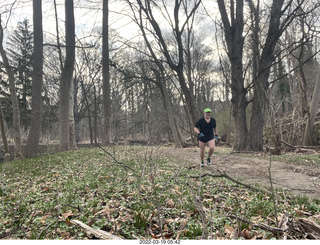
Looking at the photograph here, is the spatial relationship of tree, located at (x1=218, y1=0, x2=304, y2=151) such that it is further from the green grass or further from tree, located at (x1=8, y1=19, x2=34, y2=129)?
tree, located at (x1=8, y1=19, x2=34, y2=129)

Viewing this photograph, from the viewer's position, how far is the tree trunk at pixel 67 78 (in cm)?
1272

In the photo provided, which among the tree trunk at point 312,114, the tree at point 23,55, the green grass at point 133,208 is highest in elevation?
the tree at point 23,55

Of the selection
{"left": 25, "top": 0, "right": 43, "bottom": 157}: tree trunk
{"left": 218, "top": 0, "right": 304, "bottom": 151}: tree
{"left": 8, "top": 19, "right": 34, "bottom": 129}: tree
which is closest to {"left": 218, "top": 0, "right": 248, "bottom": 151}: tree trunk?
{"left": 218, "top": 0, "right": 304, "bottom": 151}: tree

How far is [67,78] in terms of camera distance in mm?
12844

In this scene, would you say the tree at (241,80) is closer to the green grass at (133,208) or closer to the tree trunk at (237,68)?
the tree trunk at (237,68)

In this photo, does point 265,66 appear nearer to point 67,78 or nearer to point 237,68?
point 237,68

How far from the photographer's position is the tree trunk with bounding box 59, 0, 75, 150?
12719 millimetres

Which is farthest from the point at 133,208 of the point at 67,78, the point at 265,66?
the point at 265,66

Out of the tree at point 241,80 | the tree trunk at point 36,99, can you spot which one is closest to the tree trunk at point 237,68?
the tree at point 241,80

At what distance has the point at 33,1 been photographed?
37.4 ft

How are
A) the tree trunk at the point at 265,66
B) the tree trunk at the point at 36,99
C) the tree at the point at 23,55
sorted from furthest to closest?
the tree at the point at 23,55
the tree trunk at the point at 265,66
the tree trunk at the point at 36,99

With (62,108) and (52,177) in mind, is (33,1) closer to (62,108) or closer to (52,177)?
(62,108)

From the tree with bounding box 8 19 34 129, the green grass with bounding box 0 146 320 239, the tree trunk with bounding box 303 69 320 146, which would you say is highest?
the tree with bounding box 8 19 34 129

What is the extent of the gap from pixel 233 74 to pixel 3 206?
1216 centimetres
